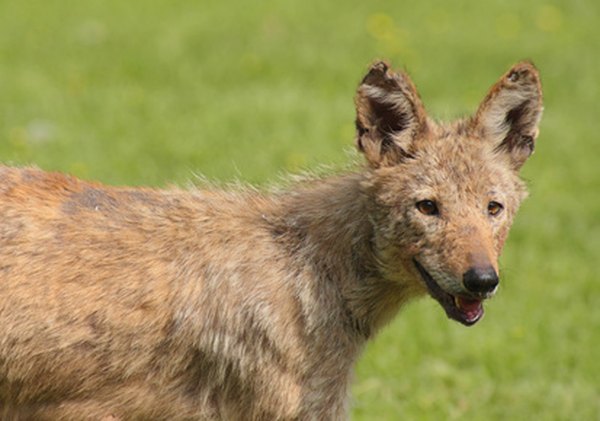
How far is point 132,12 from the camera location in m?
16.4

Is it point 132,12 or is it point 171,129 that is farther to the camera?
point 132,12

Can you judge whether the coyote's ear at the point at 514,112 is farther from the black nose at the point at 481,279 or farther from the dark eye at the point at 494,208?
the black nose at the point at 481,279

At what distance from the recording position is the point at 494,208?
238 inches

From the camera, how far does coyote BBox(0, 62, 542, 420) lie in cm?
595

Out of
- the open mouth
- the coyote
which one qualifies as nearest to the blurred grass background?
the coyote

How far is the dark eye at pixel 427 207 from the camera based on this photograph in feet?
19.6

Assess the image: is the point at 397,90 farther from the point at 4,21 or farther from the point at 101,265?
the point at 4,21

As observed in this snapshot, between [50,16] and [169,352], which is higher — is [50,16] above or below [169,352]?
above

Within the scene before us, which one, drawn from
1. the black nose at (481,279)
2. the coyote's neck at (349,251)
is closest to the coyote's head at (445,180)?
the black nose at (481,279)

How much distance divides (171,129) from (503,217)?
6840mm

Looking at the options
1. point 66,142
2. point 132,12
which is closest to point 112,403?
point 66,142

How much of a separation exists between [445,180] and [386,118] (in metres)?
0.47

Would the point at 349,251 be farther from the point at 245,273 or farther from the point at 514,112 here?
the point at 514,112

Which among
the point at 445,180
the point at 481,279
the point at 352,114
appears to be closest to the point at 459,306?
the point at 481,279
